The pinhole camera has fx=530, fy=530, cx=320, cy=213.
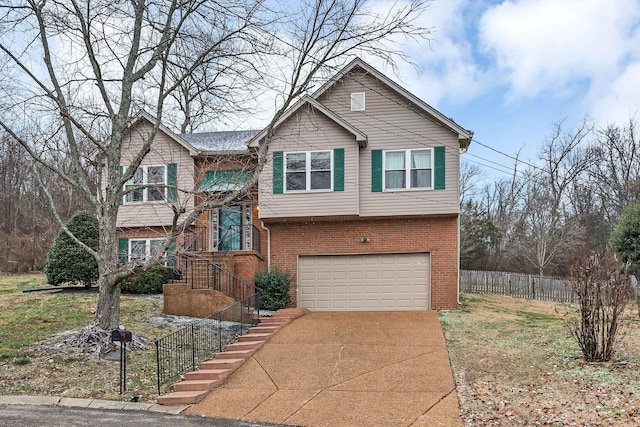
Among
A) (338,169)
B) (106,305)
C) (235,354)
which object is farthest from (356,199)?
(106,305)

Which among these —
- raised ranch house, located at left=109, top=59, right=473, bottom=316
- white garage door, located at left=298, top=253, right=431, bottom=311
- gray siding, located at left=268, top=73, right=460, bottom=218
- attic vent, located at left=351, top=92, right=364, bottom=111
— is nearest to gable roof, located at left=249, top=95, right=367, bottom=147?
raised ranch house, located at left=109, top=59, right=473, bottom=316

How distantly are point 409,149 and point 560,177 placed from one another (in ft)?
82.5

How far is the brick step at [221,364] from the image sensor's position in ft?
33.6

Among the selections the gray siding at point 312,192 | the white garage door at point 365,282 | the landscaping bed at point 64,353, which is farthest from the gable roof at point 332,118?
the landscaping bed at point 64,353

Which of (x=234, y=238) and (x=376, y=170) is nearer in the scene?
(x=376, y=170)

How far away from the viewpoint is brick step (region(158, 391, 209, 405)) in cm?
855

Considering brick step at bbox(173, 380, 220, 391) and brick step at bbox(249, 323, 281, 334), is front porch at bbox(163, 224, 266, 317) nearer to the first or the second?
brick step at bbox(249, 323, 281, 334)

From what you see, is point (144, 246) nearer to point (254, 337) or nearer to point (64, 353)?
point (254, 337)

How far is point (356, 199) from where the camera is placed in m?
16.7

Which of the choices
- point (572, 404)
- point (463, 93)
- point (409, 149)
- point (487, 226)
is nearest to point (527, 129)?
point (487, 226)

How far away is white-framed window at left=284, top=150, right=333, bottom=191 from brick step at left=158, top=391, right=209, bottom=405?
9.08 meters

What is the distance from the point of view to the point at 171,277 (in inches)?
703

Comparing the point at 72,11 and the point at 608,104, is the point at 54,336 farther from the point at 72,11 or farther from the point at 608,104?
the point at 608,104

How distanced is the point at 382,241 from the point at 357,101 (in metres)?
4.76
